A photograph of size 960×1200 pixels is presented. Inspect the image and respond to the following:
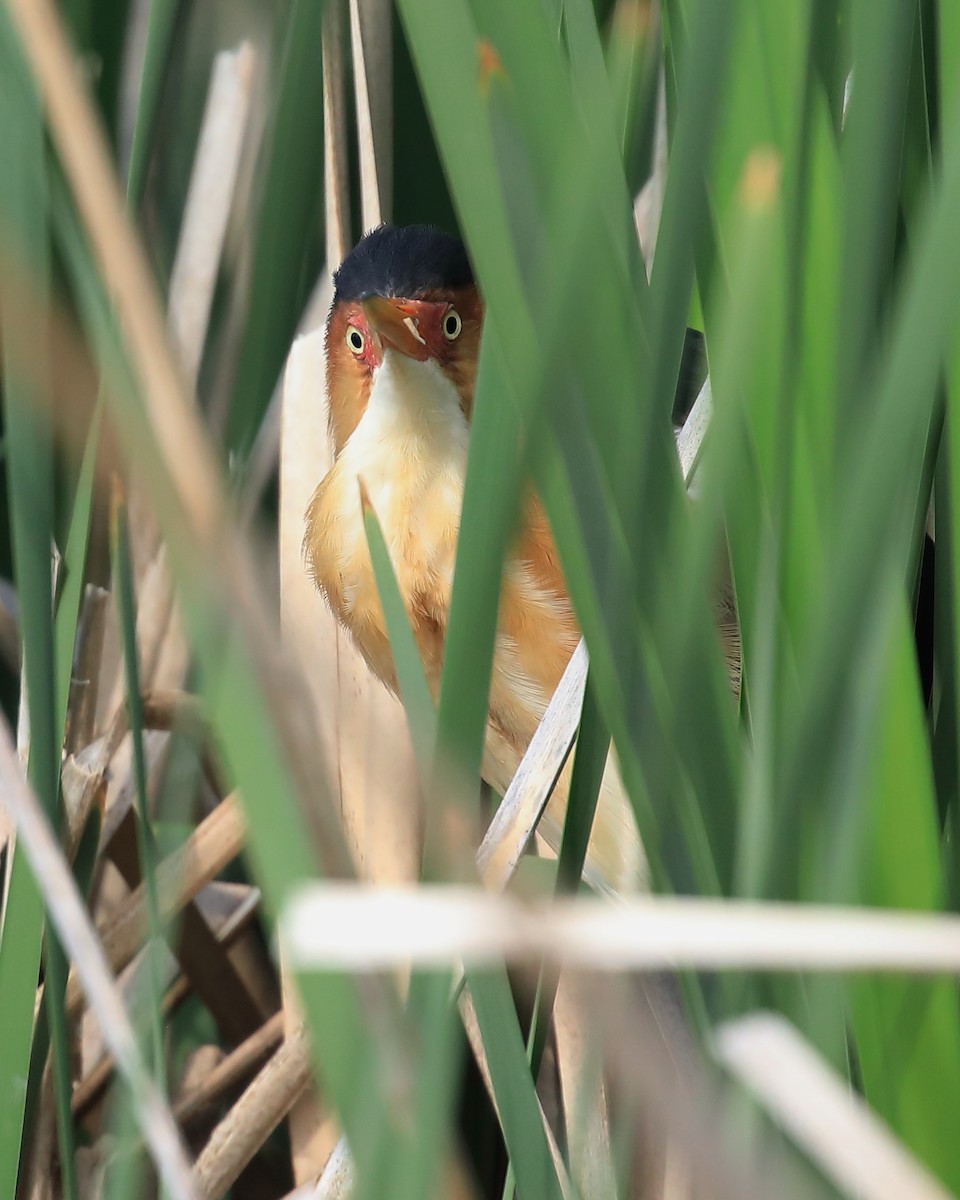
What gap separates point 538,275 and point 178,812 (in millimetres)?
578

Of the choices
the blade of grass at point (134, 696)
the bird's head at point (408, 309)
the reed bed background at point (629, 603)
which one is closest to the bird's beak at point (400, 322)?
the bird's head at point (408, 309)

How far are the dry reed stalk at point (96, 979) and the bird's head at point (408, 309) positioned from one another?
57cm

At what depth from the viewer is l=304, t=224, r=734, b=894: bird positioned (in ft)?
3.18

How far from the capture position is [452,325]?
1.03m

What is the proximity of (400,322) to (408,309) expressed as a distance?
0.04 meters

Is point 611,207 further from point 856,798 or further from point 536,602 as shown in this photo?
point 536,602

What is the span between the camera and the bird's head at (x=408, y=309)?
0.95 metres

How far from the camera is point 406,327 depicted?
94 centimetres

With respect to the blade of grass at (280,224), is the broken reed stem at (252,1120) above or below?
below

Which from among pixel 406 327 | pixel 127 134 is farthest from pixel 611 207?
pixel 127 134

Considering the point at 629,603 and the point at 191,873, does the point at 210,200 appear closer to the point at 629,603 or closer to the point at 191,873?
the point at 191,873

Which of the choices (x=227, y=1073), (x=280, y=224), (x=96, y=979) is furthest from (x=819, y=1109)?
(x=227, y=1073)

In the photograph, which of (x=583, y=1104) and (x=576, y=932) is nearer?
(x=576, y=932)

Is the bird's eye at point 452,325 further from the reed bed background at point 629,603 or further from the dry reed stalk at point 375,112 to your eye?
the reed bed background at point 629,603
